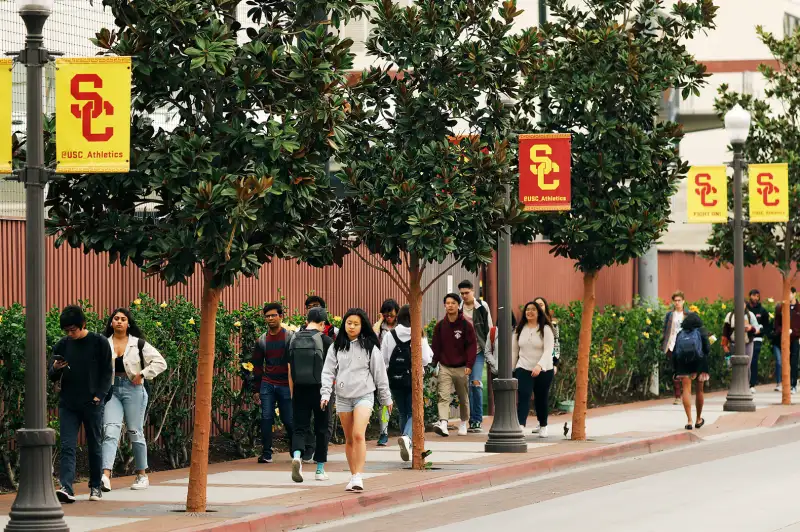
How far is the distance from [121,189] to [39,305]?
1739 mm

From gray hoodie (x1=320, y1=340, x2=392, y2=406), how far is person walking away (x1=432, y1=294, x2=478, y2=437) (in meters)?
5.38

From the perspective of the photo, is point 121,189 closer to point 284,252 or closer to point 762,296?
point 284,252

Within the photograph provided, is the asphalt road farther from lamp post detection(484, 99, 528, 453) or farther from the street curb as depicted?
lamp post detection(484, 99, 528, 453)

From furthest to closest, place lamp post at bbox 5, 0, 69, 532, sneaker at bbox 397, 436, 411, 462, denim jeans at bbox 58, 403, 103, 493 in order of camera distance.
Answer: sneaker at bbox 397, 436, 411, 462 → denim jeans at bbox 58, 403, 103, 493 → lamp post at bbox 5, 0, 69, 532

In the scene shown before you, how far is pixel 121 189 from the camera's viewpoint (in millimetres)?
12820

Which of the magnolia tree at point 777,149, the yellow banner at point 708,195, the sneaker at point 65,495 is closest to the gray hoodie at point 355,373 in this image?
the sneaker at point 65,495

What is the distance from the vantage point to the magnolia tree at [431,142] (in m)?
15.9

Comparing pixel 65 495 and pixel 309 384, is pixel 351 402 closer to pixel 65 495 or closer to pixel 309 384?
pixel 309 384

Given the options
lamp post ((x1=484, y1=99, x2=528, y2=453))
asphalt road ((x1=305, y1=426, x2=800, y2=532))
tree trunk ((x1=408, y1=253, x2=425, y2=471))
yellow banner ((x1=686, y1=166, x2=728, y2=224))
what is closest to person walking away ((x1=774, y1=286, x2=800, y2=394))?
yellow banner ((x1=686, y1=166, x2=728, y2=224))

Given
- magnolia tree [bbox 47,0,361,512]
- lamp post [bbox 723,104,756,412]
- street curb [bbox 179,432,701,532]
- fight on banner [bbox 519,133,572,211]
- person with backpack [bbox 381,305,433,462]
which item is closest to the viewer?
magnolia tree [bbox 47,0,361,512]

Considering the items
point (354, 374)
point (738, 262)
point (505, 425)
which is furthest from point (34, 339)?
point (738, 262)

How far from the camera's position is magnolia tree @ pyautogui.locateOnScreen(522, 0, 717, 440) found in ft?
62.7

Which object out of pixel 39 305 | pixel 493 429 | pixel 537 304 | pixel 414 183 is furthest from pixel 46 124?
pixel 537 304

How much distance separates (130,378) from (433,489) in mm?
3270
